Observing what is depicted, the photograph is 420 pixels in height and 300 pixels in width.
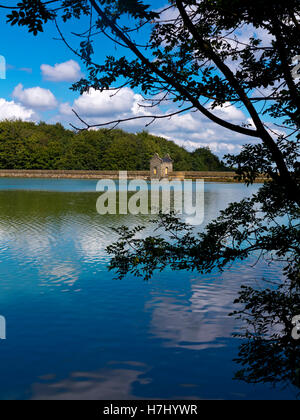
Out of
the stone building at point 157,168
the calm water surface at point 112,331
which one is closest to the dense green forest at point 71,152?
the stone building at point 157,168

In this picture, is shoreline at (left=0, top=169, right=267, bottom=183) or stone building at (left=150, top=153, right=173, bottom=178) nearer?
shoreline at (left=0, top=169, right=267, bottom=183)

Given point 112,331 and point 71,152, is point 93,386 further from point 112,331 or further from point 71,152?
point 71,152

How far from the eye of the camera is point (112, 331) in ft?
27.1

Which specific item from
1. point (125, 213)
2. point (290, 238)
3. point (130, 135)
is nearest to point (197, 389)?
point (290, 238)

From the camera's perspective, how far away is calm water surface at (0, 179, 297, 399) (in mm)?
6262

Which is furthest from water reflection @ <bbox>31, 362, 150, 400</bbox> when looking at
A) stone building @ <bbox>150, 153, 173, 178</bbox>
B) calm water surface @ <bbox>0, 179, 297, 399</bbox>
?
stone building @ <bbox>150, 153, 173, 178</bbox>

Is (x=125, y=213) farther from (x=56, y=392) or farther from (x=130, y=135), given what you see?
(x=130, y=135)

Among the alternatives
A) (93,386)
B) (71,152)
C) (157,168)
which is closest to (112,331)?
(93,386)

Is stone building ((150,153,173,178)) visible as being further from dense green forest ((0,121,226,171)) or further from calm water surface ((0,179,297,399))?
calm water surface ((0,179,297,399))

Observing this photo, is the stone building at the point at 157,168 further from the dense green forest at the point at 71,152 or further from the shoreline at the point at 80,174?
the dense green forest at the point at 71,152

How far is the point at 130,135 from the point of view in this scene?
10531 centimetres

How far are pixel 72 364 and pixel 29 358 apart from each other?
0.74m

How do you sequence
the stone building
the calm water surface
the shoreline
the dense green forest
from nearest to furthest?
the calm water surface
the shoreline
the stone building
the dense green forest

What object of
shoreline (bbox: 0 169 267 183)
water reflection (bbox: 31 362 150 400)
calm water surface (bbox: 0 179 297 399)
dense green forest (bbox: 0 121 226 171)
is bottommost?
water reflection (bbox: 31 362 150 400)
